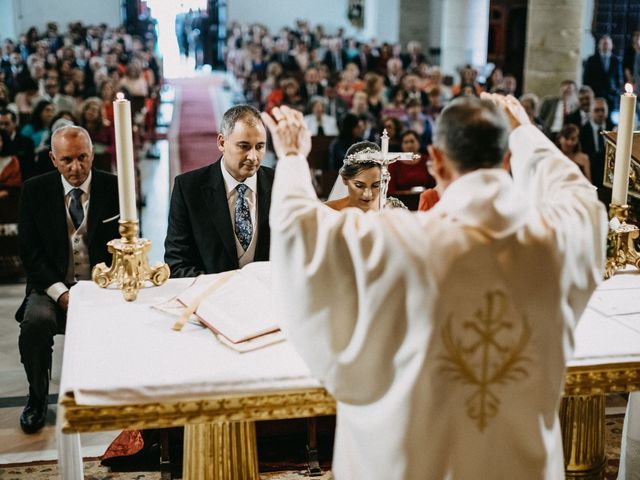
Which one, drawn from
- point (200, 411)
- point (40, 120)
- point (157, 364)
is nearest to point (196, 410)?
point (200, 411)

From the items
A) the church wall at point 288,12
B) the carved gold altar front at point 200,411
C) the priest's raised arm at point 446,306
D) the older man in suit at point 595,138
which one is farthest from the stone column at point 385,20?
the priest's raised arm at point 446,306

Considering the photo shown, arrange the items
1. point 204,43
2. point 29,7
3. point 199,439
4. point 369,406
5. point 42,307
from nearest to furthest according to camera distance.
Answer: point 369,406
point 199,439
point 42,307
point 29,7
point 204,43

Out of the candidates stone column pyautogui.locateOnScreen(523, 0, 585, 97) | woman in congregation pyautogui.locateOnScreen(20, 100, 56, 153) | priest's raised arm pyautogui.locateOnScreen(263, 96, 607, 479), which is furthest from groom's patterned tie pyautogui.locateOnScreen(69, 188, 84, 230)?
stone column pyautogui.locateOnScreen(523, 0, 585, 97)

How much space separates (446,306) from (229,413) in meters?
0.61

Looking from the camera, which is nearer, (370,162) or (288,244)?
(288,244)

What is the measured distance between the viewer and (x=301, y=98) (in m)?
11.9

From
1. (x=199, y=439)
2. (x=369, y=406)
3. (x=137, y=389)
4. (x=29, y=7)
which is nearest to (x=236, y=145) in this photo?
(x=199, y=439)

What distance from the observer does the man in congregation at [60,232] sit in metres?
3.75

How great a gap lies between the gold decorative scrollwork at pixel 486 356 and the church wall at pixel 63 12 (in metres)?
23.8

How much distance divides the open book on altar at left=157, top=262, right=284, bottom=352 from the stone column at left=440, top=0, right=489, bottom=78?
511 inches

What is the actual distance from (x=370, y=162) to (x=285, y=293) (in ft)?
4.82

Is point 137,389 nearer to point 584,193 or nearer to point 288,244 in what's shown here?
point 288,244

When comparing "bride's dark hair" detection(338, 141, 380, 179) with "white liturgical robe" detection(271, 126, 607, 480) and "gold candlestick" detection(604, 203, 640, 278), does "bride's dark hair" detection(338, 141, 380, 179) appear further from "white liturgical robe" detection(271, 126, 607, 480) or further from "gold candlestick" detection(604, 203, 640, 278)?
"white liturgical robe" detection(271, 126, 607, 480)

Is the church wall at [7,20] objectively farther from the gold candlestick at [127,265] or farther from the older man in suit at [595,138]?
the gold candlestick at [127,265]
